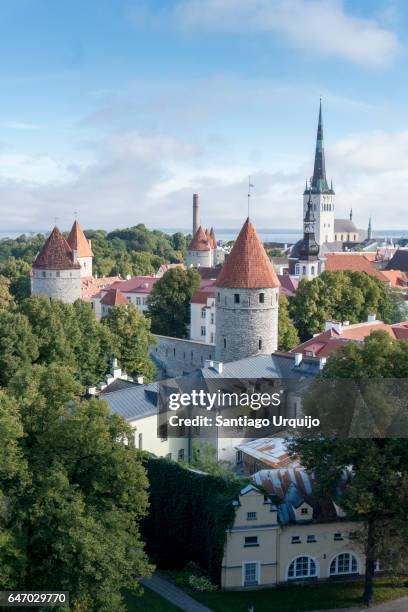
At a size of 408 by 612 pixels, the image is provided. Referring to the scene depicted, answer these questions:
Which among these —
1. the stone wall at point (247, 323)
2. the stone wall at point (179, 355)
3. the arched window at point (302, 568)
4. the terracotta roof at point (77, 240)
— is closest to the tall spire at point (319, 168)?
the terracotta roof at point (77, 240)

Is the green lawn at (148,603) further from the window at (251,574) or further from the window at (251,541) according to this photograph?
the window at (251,541)

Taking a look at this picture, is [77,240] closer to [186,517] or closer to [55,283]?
[55,283]

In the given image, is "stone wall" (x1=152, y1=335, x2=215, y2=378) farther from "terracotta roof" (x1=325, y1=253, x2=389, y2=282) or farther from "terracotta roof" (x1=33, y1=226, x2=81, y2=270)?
"terracotta roof" (x1=325, y1=253, x2=389, y2=282)

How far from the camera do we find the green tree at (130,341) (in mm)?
37281

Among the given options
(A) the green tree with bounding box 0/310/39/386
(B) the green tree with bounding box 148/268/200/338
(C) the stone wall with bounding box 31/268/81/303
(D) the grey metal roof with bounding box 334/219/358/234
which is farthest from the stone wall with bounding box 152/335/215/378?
(D) the grey metal roof with bounding box 334/219/358/234

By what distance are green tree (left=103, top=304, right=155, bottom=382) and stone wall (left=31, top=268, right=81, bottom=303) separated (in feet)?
31.5

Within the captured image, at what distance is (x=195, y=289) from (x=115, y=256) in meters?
51.8

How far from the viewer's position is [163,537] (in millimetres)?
22766

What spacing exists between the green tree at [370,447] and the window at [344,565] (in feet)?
5.50

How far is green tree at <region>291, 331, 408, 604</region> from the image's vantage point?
18.6 meters

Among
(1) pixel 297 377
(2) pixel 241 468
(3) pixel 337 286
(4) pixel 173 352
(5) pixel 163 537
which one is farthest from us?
(3) pixel 337 286

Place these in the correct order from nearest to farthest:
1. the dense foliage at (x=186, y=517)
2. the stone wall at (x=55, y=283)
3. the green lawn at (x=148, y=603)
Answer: the green lawn at (x=148, y=603) < the dense foliage at (x=186, y=517) < the stone wall at (x=55, y=283)

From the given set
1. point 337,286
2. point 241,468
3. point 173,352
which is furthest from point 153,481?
point 337,286

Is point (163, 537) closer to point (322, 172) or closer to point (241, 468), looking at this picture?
point (241, 468)
